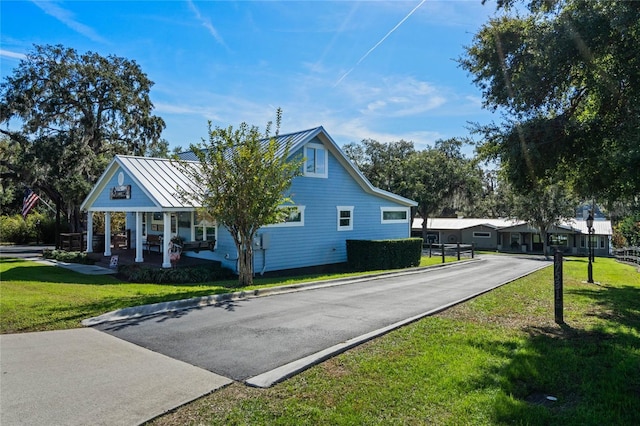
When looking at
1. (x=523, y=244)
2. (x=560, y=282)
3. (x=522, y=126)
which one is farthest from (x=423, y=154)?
(x=560, y=282)

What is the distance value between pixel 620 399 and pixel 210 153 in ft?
35.4

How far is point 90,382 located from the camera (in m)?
4.98

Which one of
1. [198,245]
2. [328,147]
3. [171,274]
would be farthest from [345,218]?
[171,274]

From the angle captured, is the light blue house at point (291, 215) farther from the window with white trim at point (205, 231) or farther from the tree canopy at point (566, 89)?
the tree canopy at point (566, 89)

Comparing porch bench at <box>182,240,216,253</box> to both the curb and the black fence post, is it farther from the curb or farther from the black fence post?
the black fence post

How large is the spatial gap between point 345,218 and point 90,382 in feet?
55.2

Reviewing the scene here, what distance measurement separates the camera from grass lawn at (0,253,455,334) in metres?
7.93

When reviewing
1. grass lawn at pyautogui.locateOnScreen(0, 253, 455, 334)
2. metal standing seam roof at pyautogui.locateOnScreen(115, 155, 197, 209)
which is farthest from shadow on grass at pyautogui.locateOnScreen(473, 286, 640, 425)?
metal standing seam roof at pyautogui.locateOnScreen(115, 155, 197, 209)

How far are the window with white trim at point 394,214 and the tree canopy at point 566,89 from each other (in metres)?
11.5

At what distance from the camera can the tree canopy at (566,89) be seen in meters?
8.64

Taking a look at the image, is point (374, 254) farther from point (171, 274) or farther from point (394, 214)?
point (171, 274)

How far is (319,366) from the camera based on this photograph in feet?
18.1

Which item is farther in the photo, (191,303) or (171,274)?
(171,274)

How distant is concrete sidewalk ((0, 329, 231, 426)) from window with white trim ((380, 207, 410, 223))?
59.2 ft
